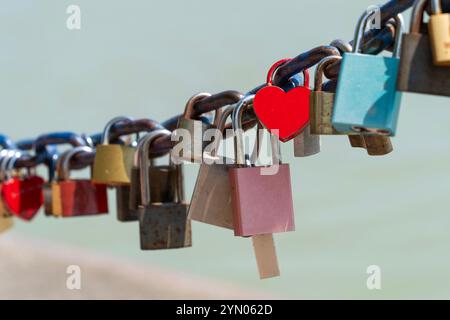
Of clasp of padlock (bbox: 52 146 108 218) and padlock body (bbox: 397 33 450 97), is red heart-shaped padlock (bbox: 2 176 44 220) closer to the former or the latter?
clasp of padlock (bbox: 52 146 108 218)

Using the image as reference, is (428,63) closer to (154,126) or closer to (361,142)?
(361,142)

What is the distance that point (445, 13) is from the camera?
0.90 m

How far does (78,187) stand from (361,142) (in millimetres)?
869

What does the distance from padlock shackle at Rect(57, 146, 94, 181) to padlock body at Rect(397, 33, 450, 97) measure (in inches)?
38.6

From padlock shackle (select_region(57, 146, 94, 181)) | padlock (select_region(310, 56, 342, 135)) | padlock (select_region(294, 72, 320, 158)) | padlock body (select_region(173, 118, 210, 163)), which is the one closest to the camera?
padlock (select_region(310, 56, 342, 135))

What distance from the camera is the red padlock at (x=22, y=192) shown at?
205 cm

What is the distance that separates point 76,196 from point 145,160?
402 millimetres

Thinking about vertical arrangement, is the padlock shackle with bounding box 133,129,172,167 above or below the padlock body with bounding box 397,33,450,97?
below

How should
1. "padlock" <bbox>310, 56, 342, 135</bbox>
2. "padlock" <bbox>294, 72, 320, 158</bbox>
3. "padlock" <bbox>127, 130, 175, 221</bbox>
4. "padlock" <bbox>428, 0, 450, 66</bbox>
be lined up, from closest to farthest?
"padlock" <bbox>428, 0, 450, 66</bbox>, "padlock" <bbox>310, 56, 342, 135</bbox>, "padlock" <bbox>294, 72, 320, 158</bbox>, "padlock" <bbox>127, 130, 175, 221</bbox>

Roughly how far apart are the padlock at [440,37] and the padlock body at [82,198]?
113 centimetres

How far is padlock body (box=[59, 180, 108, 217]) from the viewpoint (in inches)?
75.2

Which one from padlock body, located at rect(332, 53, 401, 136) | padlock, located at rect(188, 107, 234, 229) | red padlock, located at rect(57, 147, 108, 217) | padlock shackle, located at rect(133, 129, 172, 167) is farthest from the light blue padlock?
red padlock, located at rect(57, 147, 108, 217)

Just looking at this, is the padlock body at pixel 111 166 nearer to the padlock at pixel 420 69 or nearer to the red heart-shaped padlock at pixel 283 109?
the red heart-shaped padlock at pixel 283 109

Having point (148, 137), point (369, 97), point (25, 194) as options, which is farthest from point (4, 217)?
point (369, 97)
